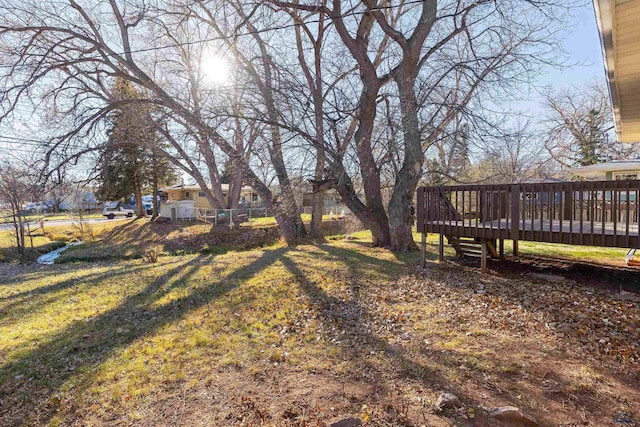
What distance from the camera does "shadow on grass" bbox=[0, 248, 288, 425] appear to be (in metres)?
→ 3.22

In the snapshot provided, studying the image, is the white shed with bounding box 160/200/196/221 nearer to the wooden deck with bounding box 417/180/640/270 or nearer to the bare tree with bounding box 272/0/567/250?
the bare tree with bounding box 272/0/567/250

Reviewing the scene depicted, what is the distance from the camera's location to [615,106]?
6.51 metres

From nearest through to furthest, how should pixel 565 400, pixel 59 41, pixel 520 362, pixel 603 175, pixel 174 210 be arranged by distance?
pixel 565 400
pixel 520 362
pixel 59 41
pixel 603 175
pixel 174 210

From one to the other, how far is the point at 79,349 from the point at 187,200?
26.5m

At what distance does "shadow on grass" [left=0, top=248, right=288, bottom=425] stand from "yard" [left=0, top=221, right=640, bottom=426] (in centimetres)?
2

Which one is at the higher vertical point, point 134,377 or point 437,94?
point 437,94

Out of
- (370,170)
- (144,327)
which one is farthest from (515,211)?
(144,327)

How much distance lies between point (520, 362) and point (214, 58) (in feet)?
36.9

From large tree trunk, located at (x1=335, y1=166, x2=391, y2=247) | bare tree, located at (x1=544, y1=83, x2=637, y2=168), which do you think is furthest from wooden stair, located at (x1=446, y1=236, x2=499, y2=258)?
bare tree, located at (x1=544, y1=83, x2=637, y2=168)

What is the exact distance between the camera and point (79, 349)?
434 centimetres

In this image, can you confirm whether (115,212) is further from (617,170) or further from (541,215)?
(617,170)

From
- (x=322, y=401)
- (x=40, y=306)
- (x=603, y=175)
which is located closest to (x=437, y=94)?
(x=603, y=175)

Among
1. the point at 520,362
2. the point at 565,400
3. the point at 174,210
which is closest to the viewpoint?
the point at 565,400

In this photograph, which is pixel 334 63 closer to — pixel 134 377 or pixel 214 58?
pixel 214 58
